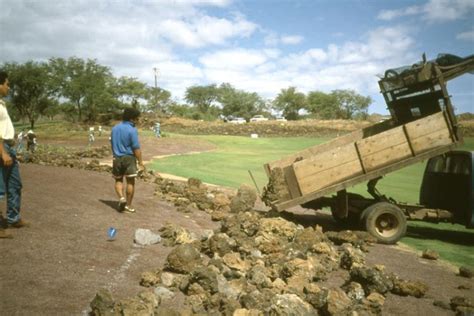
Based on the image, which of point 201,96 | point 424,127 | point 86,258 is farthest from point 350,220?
point 201,96

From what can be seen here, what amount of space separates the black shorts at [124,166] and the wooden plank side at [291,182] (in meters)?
3.15

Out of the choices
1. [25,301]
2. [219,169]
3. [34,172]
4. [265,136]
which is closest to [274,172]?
[25,301]

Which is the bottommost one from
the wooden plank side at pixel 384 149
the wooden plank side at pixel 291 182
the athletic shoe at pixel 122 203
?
the athletic shoe at pixel 122 203

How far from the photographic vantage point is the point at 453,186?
802cm

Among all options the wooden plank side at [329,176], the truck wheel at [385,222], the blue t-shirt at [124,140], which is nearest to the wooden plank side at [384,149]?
the wooden plank side at [329,176]

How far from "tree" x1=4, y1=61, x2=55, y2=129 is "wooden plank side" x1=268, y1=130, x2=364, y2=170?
189 ft

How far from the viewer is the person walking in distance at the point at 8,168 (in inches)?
198

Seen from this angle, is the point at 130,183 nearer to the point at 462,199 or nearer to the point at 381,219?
the point at 381,219

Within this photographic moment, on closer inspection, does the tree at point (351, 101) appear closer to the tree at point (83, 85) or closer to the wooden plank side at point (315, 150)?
the tree at point (83, 85)

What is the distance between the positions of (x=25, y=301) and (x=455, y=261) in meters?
6.86

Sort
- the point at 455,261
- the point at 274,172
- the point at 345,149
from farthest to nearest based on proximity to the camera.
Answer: the point at 274,172 < the point at 345,149 < the point at 455,261

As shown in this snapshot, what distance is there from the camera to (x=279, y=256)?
18.7 ft

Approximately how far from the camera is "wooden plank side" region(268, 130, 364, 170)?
29.7 ft

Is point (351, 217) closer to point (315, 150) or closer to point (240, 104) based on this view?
point (315, 150)
